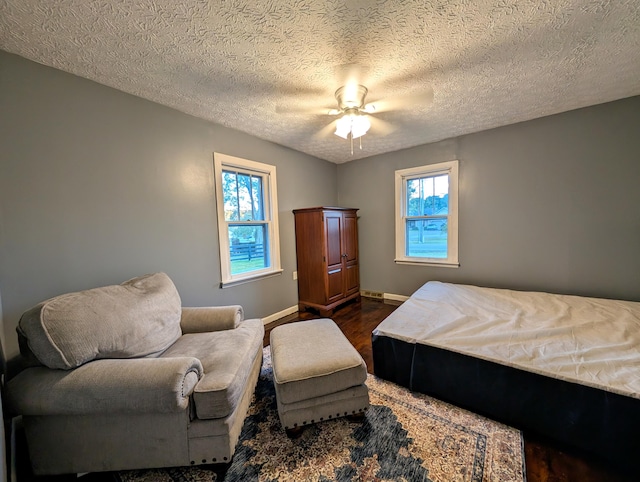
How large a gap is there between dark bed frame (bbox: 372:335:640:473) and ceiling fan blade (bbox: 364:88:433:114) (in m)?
1.86

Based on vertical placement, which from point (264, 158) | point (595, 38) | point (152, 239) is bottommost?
point (152, 239)

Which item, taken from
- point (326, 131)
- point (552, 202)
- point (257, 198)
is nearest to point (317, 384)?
point (257, 198)

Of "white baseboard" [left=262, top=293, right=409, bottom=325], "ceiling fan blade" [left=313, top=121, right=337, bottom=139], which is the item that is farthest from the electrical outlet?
"ceiling fan blade" [left=313, top=121, right=337, bottom=139]

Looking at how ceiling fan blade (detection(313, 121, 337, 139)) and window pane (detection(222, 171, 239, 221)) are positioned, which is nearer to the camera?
ceiling fan blade (detection(313, 121, 337, 139))

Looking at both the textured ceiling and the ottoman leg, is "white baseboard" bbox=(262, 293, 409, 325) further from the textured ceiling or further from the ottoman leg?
the textured ceiling

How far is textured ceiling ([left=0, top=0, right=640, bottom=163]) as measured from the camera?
1.23 m

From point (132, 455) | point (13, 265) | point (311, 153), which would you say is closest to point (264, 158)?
point (311, 153)

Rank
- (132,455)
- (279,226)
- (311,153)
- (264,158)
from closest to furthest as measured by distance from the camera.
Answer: (132,455) < (264,158) < (279,226) < (311,153)

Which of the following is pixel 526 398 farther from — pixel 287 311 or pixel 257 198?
pixel 257 198

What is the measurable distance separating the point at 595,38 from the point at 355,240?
117 inches

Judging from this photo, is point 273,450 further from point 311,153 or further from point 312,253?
point 311,153

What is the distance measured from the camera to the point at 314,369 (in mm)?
1361

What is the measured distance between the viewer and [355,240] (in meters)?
3.91

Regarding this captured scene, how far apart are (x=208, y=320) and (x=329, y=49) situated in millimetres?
2124
